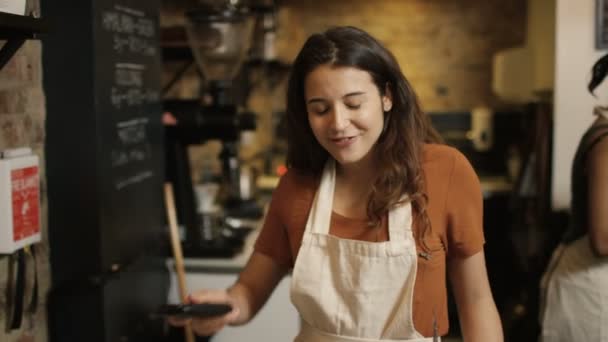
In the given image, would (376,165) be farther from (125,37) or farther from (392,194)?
(125,37)

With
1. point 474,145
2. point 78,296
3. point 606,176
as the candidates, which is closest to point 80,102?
point 78,296

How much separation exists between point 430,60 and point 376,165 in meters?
3.38

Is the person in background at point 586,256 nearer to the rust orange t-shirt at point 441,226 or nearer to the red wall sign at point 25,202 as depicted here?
the rust orange t-shirt at point 441,226

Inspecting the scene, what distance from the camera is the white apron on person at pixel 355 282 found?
1.53 m

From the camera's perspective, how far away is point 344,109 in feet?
4.78

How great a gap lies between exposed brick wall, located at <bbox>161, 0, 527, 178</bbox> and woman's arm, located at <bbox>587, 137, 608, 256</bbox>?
2868mm

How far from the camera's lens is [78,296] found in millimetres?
1918

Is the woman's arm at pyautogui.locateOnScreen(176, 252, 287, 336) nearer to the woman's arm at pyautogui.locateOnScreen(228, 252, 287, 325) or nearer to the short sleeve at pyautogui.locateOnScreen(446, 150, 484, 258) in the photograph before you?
the woman's arm at pyautogui.locateOnScreen(228, 252, 287, 325)

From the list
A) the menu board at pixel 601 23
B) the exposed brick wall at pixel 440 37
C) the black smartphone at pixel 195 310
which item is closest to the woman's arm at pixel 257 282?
the black smartphone at pixel 195 310

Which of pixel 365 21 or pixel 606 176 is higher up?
pixel 365 21

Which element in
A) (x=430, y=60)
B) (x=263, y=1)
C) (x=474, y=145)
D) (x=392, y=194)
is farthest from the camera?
(x=430, y=60)

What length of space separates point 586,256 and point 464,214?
0.81 m

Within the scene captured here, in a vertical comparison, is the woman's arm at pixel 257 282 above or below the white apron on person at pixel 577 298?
above

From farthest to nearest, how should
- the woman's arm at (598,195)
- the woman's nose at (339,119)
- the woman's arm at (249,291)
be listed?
the woman's arm at (598,195) < the woman's arm at (249,291) < the woman's nose at (339,119)
